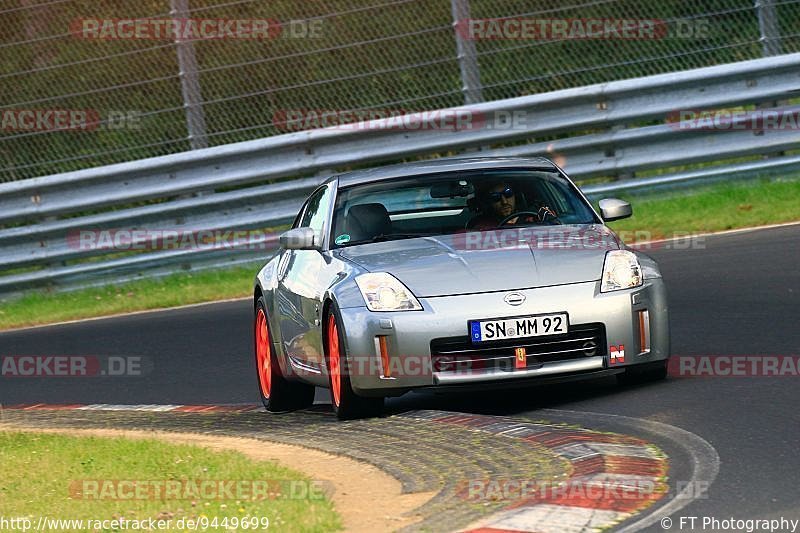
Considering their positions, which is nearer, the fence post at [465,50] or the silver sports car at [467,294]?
the silver sports car at [467,294]

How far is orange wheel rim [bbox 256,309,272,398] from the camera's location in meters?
10.1

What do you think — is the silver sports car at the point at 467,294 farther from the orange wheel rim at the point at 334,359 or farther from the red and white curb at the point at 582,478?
the red and white curb at the point at 582,478

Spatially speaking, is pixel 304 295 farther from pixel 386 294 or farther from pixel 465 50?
pixel 465 50

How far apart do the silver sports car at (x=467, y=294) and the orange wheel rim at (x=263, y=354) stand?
393 millimetres

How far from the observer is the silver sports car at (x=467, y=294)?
26.9ft

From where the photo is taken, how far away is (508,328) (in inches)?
321

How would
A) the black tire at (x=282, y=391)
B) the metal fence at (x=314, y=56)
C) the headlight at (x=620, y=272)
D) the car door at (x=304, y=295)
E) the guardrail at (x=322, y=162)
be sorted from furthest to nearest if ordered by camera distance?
the metal fence at (x=314, y=56) < the guardrail at (x=322, y=162) < the black tire at (x=282, y=391) < the car door at (x=304, y=295) < the headlight at (x=620, y=272)

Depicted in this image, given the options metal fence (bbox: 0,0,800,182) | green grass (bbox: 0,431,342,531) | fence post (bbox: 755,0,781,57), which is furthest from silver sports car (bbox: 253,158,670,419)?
fence post (bbox: 755,0,781,57)

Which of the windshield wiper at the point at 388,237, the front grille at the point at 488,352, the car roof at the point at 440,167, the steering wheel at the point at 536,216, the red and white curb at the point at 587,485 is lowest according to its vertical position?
the red and white curb at the point at 587,485

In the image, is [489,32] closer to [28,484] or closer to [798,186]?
[798,186]

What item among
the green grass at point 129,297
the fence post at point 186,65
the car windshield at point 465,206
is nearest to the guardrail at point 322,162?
the green grass at point 129,297

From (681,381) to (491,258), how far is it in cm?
127

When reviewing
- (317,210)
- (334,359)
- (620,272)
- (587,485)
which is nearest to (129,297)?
(317,210)

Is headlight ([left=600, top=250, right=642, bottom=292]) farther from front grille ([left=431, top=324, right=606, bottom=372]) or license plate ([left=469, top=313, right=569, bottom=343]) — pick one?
license plate ([left=469, top=313, right=569, bottom=343])
